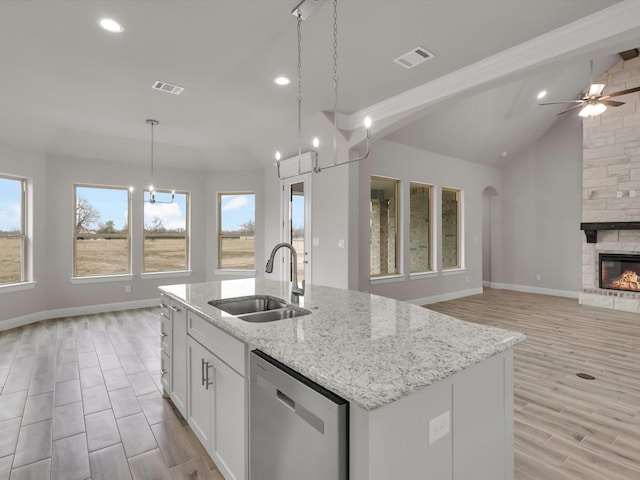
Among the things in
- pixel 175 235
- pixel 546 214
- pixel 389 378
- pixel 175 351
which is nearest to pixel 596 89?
pixel 546 214

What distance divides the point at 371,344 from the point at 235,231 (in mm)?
5874

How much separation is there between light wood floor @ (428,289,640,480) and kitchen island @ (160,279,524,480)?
0.92 meters

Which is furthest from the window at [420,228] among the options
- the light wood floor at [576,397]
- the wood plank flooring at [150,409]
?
the wood plank flooring at [150,409]

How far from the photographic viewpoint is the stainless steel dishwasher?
0.99 m

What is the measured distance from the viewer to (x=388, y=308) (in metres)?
1.98

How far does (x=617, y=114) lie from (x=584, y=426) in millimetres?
5969

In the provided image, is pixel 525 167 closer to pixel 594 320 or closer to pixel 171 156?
pixel 594 320

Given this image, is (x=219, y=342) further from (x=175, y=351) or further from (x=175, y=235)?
(x=175, y=235)

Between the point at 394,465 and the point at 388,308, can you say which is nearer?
the point at 394,465

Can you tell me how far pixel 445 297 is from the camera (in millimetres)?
6703

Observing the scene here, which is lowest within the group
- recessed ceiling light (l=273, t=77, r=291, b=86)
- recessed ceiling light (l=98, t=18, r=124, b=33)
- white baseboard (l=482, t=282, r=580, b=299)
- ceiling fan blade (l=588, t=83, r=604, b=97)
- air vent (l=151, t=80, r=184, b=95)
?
white baseboard (l=482, t=282, r=580, b=299)

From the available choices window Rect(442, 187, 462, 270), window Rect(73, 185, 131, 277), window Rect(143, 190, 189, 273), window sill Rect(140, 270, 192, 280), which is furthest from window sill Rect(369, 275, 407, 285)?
window Rect(73, 185, 131, 277)

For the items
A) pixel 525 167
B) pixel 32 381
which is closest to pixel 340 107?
pixel 32 381

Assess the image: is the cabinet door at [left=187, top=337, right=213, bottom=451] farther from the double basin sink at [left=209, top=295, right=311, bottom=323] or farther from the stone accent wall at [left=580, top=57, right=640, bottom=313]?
the stone accent wall at [left=580, top=57, right=640, bottom=313]
